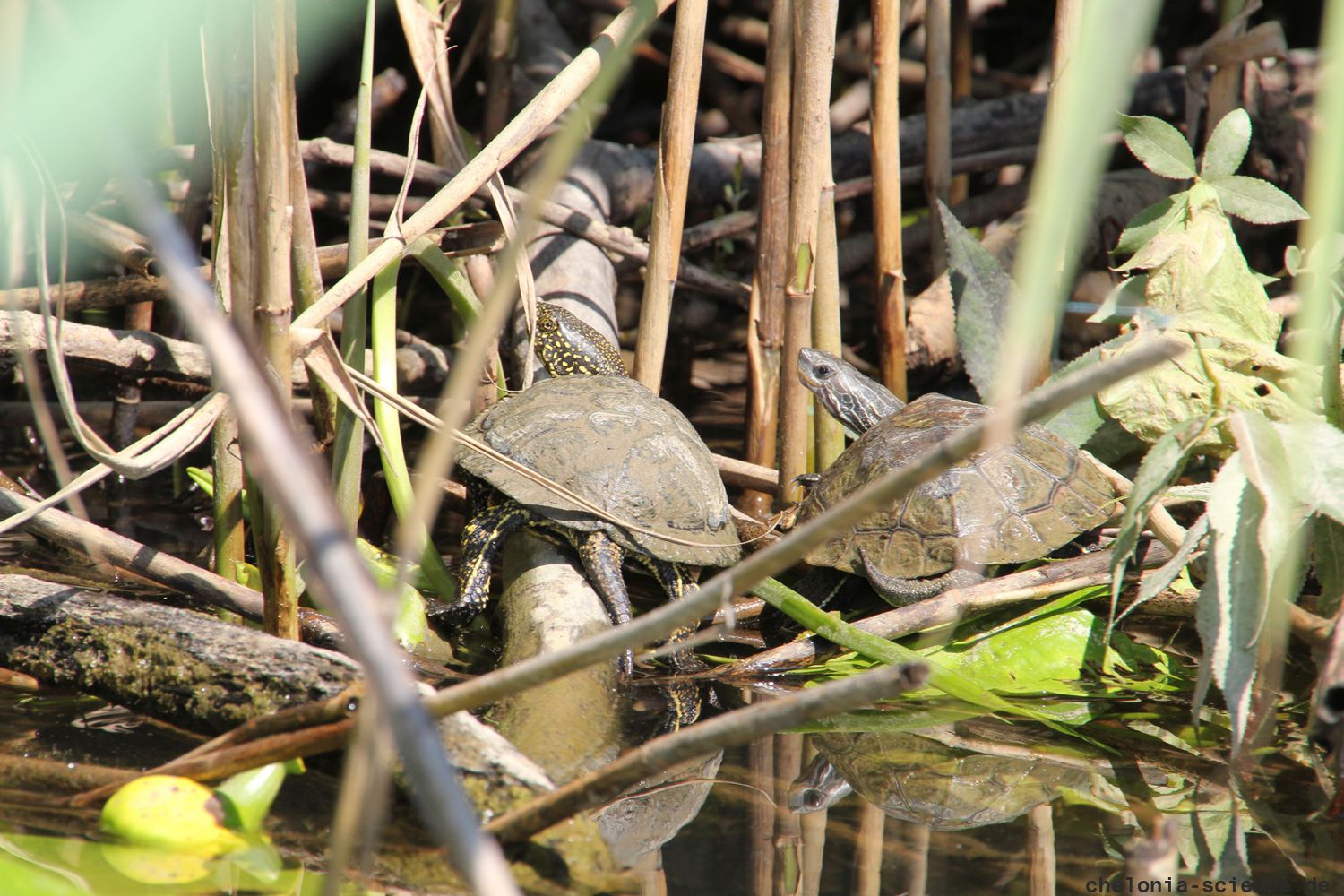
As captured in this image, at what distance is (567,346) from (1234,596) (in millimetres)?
1924

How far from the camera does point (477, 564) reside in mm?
2400

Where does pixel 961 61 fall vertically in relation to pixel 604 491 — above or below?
above

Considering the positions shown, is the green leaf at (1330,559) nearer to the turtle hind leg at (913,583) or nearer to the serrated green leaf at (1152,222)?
the turtle hind leg at (913,583)

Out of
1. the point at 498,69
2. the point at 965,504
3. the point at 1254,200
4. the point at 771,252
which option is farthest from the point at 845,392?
the point at 498,69

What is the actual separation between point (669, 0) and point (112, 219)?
7.10 feet

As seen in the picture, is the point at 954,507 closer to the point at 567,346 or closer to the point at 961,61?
the point at 567,346

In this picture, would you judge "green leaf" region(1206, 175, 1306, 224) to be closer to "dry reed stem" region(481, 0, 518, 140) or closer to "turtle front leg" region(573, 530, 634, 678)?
"turtle front leg" region(573, 530, 634, 678)

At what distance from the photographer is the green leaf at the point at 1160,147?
238cm

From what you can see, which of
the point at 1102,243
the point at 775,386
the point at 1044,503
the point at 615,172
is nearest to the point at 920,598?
the point at 1044,503

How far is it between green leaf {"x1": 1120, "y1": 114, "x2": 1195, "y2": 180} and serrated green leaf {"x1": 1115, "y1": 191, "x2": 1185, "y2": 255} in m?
0.06

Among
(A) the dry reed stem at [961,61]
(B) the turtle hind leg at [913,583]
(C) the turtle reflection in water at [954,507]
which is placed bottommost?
(B) the turtle hind leg at [913,583]

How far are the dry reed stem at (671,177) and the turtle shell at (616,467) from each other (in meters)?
0.21

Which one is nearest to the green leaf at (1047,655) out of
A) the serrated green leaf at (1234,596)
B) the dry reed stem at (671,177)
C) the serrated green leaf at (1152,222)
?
the serrated green leaf at (1234,596)

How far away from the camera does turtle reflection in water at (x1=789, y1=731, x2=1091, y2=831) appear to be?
5.28ft
